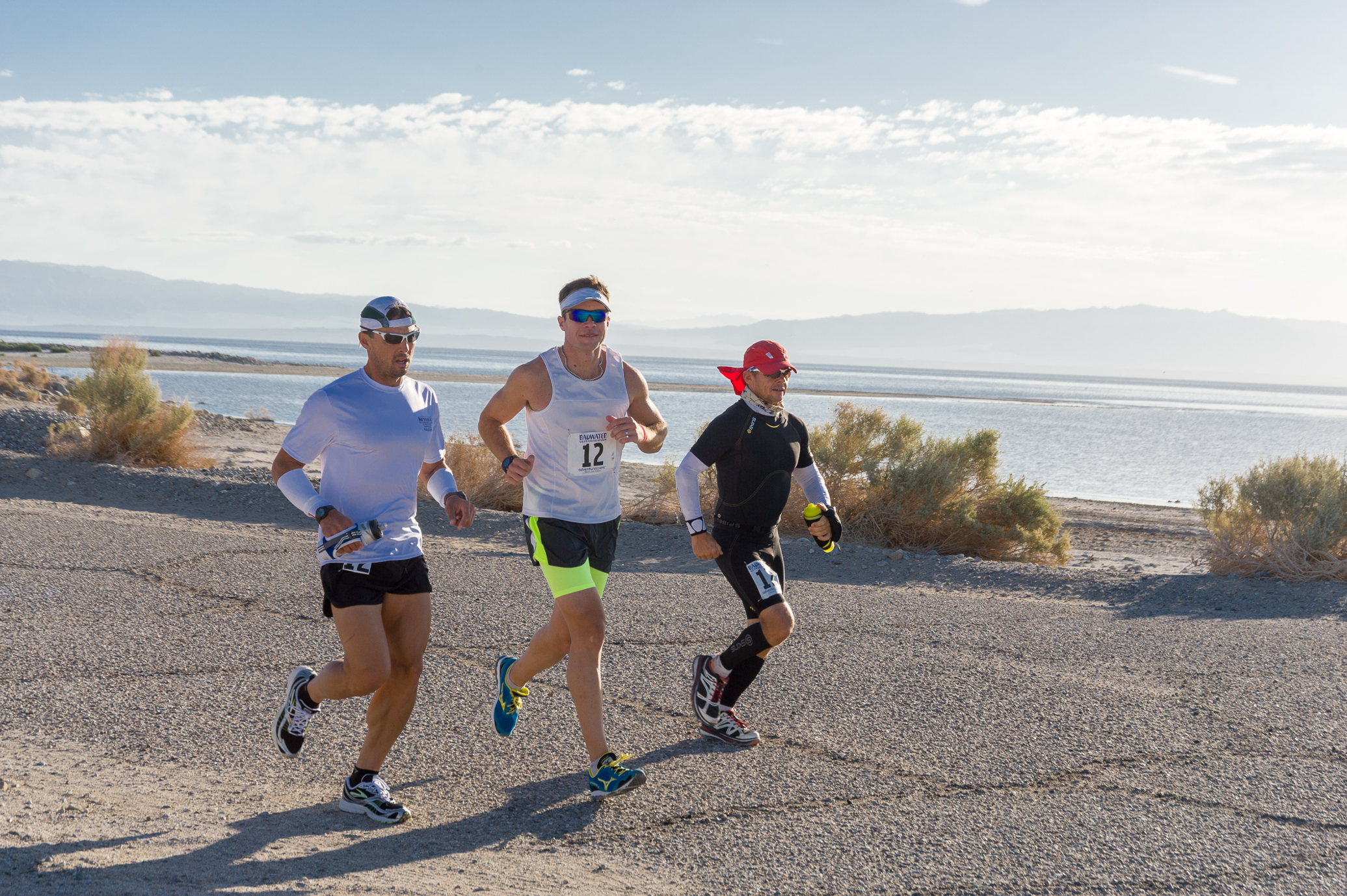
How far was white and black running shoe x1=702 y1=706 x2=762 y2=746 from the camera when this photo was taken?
4.92m

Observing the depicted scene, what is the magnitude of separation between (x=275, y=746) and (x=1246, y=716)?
520cm

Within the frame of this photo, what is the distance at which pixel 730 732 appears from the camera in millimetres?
4941

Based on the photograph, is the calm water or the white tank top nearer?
the white tank top

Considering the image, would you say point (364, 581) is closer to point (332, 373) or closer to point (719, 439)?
point (719, 439)

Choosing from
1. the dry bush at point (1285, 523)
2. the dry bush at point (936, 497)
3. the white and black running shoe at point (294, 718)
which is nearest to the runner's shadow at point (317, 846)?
the white and black running shoe at point (294, 718)

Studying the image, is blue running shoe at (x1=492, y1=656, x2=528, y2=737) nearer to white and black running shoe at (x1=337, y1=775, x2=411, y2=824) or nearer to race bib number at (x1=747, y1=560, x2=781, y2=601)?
white and black running shoe at (x1=337, y1=775, x2=411, y2=824)

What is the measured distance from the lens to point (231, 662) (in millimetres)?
5945

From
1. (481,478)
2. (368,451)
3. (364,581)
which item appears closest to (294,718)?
(364,581)

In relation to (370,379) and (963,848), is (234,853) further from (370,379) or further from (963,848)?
(963,848)

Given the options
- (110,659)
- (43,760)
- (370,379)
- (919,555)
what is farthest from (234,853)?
(919,555)

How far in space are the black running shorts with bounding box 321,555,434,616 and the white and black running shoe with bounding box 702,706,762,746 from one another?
1845mm

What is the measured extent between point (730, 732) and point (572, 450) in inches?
67.2

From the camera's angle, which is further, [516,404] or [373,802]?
[516,404]

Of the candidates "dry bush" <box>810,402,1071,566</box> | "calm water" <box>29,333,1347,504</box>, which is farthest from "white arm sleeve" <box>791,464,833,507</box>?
"calm water" <box>29,333,1347,504</box>
